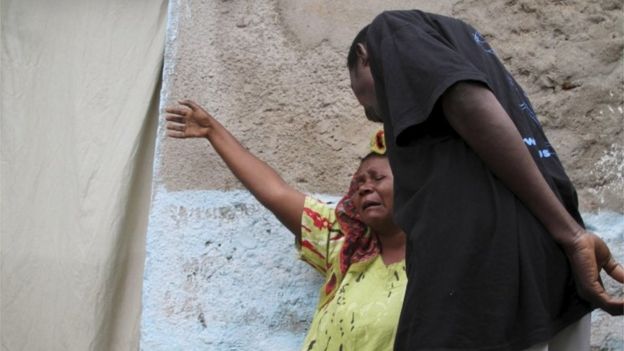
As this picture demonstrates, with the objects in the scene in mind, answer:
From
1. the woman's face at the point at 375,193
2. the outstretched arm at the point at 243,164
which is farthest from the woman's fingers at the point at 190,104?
the woman's face at the point at 375,193

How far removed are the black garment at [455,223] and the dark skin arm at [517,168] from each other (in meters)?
0.02

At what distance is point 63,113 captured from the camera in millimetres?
3463

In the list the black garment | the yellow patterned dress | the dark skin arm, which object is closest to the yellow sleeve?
the yellow patterned dress

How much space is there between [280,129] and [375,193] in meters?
0.50

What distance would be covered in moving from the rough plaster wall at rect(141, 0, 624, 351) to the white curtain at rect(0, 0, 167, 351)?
0.23 metres

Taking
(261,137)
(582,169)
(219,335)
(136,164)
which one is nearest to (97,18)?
(136,164)

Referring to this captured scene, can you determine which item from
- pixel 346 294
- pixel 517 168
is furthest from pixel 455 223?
pixel 346 294

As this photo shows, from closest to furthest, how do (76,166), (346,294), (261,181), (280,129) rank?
(346,294)
(261,181)
(280,129)
(76,166)

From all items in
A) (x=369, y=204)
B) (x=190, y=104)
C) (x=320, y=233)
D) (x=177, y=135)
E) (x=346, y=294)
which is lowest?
(x=346, y=294)

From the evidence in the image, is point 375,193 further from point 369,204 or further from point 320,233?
point 320,233

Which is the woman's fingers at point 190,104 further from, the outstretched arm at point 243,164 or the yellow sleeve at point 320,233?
the yellow sleeve at point 320,233

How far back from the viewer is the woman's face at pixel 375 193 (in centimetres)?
286

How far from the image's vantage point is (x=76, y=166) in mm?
3416

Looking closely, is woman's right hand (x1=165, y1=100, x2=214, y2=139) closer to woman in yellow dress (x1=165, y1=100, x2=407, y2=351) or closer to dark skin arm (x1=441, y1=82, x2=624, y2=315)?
woman in yellow dress (x1=165, y1=100, x2=407, y2=351)
